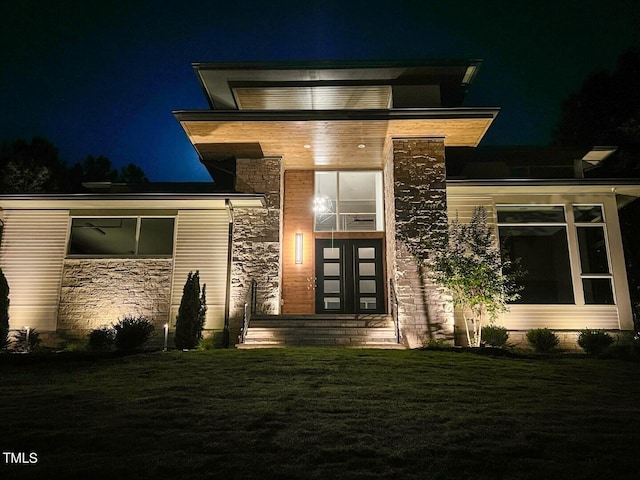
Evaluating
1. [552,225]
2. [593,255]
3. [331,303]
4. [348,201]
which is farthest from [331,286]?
[593,255]

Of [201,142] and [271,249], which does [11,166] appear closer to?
[201,142]

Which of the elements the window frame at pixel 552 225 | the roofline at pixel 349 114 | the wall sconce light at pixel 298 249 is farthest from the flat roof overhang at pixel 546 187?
the wall sconce light at pixel 298 249

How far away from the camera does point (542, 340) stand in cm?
1022

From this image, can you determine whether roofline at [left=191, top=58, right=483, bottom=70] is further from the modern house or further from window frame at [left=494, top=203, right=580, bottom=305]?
window frame at [left=494, top=203, right=580, bottom=305]

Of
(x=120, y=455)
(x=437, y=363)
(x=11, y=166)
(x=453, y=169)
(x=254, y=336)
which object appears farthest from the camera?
(x=11, y=166)

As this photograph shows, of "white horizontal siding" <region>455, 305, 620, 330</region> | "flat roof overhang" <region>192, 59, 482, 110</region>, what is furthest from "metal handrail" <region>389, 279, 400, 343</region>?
"flat roof overhang" <region>192, 59, 482, 110</region>

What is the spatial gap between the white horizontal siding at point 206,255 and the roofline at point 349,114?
7.69 ft

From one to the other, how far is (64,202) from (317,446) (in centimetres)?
1020

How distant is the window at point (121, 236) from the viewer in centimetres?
1152

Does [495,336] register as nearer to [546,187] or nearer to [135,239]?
[546,187]

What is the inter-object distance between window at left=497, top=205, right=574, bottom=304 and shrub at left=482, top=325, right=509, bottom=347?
1.47 meters

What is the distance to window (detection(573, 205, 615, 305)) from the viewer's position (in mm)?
11156

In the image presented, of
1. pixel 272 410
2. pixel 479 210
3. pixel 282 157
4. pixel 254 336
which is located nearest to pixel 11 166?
pixel 282 157

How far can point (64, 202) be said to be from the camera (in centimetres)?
1149
